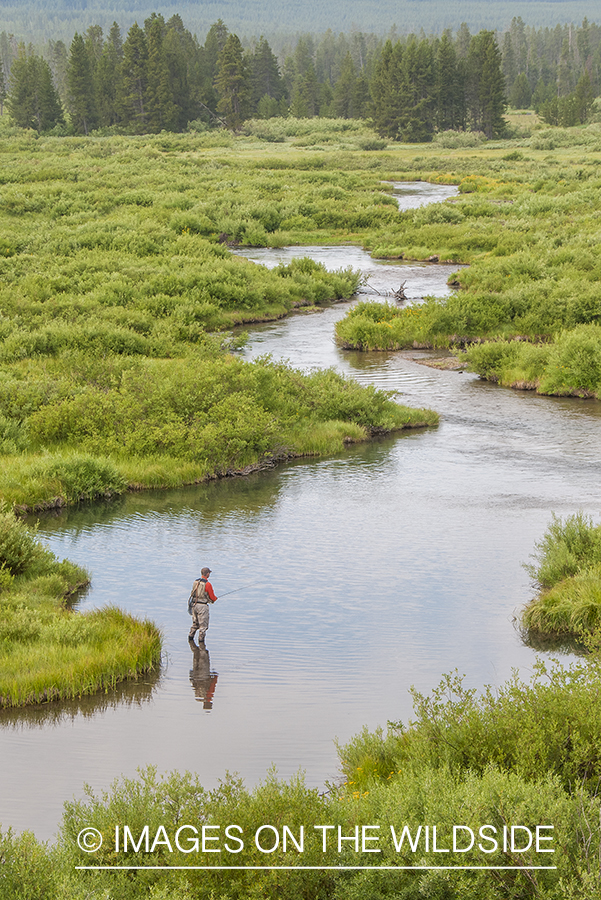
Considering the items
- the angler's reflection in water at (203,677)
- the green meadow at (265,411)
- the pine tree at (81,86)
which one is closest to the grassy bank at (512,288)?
the green meadow at (265,411)

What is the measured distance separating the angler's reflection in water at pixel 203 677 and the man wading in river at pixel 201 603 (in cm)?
18

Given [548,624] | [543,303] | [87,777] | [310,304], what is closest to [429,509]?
[548,624]

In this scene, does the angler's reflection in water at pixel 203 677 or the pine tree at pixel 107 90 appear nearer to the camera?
the angler's reflection in water at pixel 203 677

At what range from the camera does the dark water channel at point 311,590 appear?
1037 centimetres

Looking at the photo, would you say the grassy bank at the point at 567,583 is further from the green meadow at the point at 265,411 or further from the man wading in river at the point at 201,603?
the man wading in river at the point at 201,603

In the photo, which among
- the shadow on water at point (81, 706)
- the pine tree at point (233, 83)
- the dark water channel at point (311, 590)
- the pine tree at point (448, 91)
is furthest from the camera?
the pine tree at point (448, 91)

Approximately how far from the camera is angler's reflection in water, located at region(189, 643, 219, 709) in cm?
1159

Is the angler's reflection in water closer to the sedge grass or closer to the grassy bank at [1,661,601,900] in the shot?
the sedge grass

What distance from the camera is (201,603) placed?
12836 millimetres

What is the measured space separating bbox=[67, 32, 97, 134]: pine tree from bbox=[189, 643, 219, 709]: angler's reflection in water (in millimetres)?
107724

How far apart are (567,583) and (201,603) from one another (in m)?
5.30

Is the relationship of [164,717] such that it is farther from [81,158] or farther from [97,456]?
[81,158]

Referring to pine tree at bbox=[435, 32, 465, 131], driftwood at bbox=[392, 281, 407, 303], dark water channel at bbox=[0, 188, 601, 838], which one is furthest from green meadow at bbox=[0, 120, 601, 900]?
pine tree at bbox=[435, 32, 465, 131]

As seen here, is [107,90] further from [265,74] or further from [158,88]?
[265,74]
